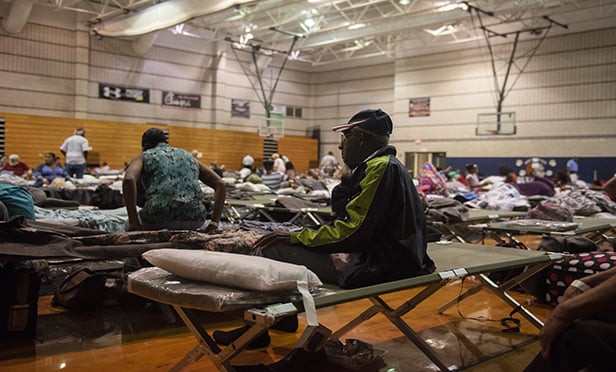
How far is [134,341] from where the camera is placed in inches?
132

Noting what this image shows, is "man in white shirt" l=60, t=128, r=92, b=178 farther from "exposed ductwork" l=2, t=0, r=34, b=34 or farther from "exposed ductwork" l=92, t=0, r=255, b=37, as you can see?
"exposed ductwork" l=2, t=0, r=34, b=34

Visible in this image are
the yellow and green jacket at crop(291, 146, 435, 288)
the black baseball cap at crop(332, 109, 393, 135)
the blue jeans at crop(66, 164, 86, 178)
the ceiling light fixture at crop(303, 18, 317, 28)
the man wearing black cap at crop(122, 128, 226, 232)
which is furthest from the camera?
the ceiling light fixture at crop(303, 18, 317, 28)

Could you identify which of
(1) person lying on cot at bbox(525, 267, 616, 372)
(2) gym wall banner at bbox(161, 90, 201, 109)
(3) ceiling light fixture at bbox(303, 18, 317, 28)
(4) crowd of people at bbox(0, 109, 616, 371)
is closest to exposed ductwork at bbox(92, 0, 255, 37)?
(2) gym wall banner at bbox(161, 90, 201, 109)

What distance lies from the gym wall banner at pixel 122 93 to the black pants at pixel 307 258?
17418 millimetres

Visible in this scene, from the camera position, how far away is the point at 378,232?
102 inches

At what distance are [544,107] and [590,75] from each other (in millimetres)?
1622

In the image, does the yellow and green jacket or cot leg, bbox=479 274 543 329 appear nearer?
the yellow and green jacket

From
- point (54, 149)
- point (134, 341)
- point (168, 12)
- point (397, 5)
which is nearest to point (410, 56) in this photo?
point (397, 5)

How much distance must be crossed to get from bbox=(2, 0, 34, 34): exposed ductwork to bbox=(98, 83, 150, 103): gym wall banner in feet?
10.0

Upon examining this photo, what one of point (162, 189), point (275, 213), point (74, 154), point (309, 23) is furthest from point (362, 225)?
point (309, 23)

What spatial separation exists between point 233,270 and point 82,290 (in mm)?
2390

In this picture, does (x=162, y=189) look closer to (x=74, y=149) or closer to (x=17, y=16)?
(x=74, y=149)

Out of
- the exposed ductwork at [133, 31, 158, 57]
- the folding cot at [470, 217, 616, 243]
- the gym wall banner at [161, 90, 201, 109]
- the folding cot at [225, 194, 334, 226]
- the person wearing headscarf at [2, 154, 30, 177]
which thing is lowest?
the folding cot at [225, 194, 334, 226]

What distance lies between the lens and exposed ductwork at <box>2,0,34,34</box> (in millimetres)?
15180
